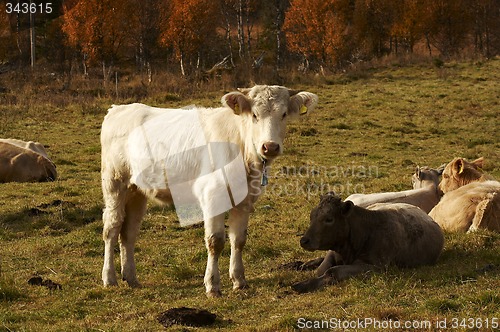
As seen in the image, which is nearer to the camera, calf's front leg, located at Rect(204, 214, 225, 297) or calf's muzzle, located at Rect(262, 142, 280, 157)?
calf's muzzle, located at Rect(262, 142, 280, 157)

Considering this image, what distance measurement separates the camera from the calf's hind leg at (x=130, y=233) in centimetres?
894

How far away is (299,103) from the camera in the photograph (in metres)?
8.26

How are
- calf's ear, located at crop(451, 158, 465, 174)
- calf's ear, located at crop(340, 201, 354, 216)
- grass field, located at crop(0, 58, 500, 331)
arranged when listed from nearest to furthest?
grass field, located at crop(0, 58, 500, 331)
calf's ear, located at crop(340, 201, 354, 216)
calf's ear, located at crop(451, 158, 465, 174)

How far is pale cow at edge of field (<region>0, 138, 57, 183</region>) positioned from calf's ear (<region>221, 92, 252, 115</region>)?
31.4ft

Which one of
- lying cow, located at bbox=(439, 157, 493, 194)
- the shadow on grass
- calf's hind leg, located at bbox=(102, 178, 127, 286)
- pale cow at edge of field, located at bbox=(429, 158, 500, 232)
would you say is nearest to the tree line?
the shadow on grass

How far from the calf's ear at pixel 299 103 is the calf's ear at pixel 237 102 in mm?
523

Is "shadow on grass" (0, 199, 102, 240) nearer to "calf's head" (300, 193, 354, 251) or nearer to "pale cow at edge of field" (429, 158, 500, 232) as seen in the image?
"calf's head" (300, 193, 354, 251)

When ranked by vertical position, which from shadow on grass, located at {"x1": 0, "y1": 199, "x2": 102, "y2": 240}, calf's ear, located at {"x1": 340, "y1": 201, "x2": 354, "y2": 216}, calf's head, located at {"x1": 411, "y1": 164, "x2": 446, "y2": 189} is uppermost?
calf's ear, located at {"x1": 340, "y1": 201, "x2": 354, "y2": 216}

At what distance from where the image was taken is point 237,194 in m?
8.02

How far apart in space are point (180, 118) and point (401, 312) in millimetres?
3761

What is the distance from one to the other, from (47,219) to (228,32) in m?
41.8

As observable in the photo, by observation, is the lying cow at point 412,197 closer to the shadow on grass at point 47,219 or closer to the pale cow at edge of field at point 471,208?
the pale cow at edge of field at point 471,208

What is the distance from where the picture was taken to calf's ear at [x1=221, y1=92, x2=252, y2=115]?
7.97 metres

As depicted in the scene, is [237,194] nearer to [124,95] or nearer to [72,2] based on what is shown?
[124,95]
